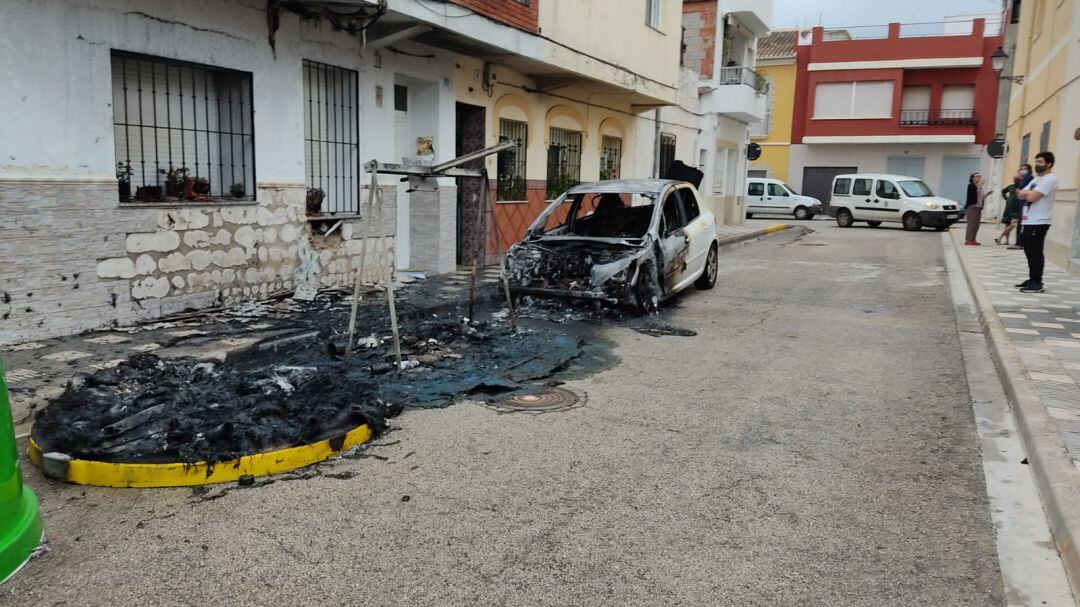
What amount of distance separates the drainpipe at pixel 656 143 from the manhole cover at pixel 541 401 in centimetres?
1603

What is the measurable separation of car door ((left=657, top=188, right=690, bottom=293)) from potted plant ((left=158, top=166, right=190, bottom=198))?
18.1 feet

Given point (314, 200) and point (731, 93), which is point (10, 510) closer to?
point (314, 200)

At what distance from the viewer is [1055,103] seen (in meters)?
16.5

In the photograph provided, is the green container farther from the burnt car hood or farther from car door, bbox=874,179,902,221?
car door, bbox=874,179,902,221

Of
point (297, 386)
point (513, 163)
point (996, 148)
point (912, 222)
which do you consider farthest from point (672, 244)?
point (996, 148)

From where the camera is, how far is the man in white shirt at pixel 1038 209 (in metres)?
10.6

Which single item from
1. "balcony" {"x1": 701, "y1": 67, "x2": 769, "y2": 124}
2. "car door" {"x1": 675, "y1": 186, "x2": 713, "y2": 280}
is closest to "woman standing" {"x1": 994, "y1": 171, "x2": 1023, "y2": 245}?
"balcony" {"x1": 701, "y1": 67, "x2": 769, "y2": 124}

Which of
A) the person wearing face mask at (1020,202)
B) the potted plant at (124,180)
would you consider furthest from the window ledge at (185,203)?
the person wearing face mask at (1020,202)

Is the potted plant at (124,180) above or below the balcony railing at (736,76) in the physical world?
below

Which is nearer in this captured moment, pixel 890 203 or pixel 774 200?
pixel 890 203

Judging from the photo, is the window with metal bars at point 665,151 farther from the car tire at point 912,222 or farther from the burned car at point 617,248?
the burned car at point 617,248

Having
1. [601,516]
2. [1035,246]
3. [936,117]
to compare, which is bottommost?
[601,516]

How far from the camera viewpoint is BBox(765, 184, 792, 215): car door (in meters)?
33.4

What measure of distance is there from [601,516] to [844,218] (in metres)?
27.6
